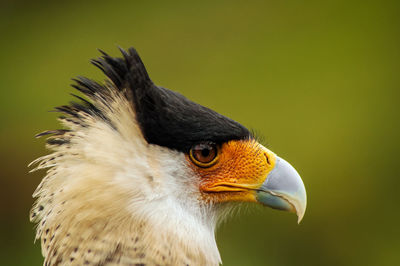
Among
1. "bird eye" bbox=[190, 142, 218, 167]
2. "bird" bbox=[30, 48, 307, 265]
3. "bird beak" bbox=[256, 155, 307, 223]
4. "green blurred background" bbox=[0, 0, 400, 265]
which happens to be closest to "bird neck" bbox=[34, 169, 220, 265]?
"bird" bbox=[30, 48, 307, 265]

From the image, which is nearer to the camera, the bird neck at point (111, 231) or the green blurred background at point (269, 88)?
the bird neck at point (111, 231)

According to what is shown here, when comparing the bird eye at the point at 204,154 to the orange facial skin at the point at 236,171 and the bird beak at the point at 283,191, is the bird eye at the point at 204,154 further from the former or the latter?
the bird beak at the point at 283,191

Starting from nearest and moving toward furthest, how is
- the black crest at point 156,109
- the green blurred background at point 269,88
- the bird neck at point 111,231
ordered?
the bird neck at point 111,231 < the black crest at point 156,109 < the green blurred background at point 269,88

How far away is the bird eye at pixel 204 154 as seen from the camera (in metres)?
1.96

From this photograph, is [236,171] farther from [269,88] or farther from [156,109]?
[269,88]

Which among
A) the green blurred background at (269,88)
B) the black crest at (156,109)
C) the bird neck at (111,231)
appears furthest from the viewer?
the green blurred background at (269,88)

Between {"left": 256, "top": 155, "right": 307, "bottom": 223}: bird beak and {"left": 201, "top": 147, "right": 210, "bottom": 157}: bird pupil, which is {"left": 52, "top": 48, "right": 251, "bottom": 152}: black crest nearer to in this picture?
{"left": 201, "top": 147, "right": 210, "bottom": 157}: bird pupil

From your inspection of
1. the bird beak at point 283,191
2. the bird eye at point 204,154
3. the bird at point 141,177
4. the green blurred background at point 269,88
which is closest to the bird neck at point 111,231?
the bird at point 141,177

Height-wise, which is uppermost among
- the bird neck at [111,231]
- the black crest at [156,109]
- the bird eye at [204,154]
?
the black crest at [156,109]

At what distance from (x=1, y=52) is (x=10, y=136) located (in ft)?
4.41

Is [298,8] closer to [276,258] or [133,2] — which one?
[133,2]

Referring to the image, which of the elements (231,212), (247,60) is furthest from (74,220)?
(247,60)

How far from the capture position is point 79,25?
601 centimetres

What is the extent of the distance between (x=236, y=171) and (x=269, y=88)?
324cm
